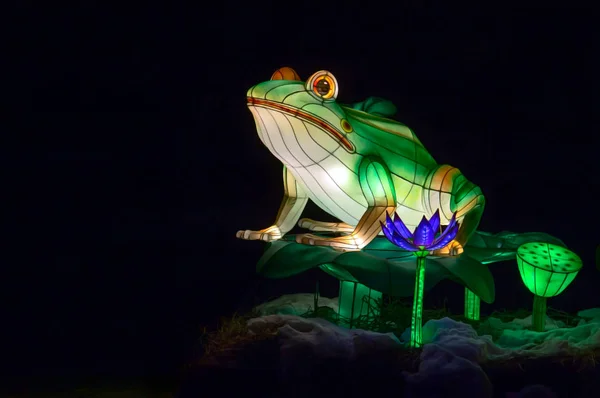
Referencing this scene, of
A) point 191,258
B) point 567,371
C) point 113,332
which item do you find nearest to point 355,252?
point 567,371

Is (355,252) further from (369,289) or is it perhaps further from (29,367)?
(29,367)

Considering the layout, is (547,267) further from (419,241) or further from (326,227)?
(326,227)

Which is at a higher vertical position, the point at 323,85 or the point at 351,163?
the point at 323,85

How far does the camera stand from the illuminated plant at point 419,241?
3.29 metres

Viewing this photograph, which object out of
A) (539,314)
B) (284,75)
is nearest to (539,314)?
(539,314)

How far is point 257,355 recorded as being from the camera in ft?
10.9

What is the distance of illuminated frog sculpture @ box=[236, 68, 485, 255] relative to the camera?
372cm

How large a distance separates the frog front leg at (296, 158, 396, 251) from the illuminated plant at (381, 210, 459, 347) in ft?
1.06

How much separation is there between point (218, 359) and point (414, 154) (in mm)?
1451

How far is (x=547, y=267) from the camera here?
12.6 feet

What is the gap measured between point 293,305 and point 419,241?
119 cm

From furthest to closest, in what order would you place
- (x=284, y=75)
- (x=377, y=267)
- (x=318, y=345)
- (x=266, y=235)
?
(x=266, y=235) < (x=284, y=75) < (x=377, y=267) < (x=318, y=345)

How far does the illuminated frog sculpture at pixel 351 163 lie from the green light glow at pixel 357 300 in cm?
30

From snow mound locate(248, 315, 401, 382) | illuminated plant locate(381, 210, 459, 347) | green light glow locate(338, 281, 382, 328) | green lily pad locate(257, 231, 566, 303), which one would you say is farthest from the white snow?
green light glow locate(338, 281, 382, 328)
